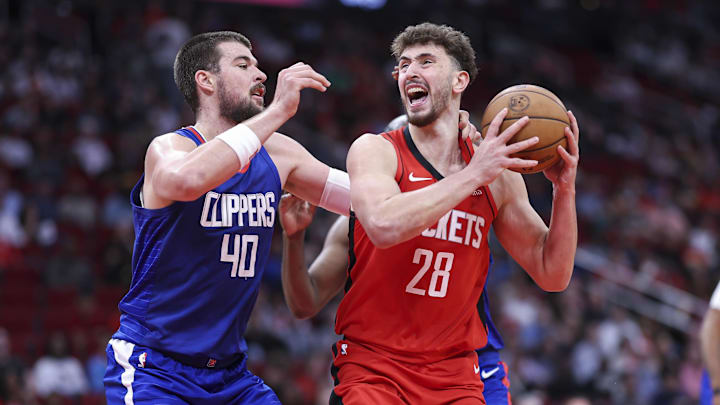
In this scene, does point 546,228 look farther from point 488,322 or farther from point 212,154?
point 212,154

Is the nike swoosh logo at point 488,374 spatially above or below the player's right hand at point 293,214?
below

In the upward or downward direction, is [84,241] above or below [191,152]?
below

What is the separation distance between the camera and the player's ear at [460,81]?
4320mm

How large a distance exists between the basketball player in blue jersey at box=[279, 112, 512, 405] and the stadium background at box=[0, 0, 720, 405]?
15.5 feet

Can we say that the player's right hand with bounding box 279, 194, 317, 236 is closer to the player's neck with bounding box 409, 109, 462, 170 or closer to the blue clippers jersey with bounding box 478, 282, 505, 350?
the player's neck with bounding box 409, 109, 462, 170

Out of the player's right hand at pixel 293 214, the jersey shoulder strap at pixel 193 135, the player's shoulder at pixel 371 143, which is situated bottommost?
the player's right hand at pixel 293 214

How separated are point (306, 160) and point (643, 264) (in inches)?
450

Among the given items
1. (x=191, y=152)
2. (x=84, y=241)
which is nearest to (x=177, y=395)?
(x=191, y=152)

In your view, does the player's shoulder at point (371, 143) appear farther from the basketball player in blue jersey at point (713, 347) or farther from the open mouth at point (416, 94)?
the basketball player in blue jersey at point (713, 347)

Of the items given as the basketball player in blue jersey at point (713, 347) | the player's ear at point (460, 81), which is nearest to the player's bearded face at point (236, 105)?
the player's ear at point (460, 81)

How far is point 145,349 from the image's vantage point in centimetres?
405

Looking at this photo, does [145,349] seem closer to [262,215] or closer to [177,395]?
[177,395]

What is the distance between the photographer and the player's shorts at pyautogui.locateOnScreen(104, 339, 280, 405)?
3924 mm

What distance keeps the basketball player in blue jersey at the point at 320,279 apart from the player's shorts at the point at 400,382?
0.53 metres
